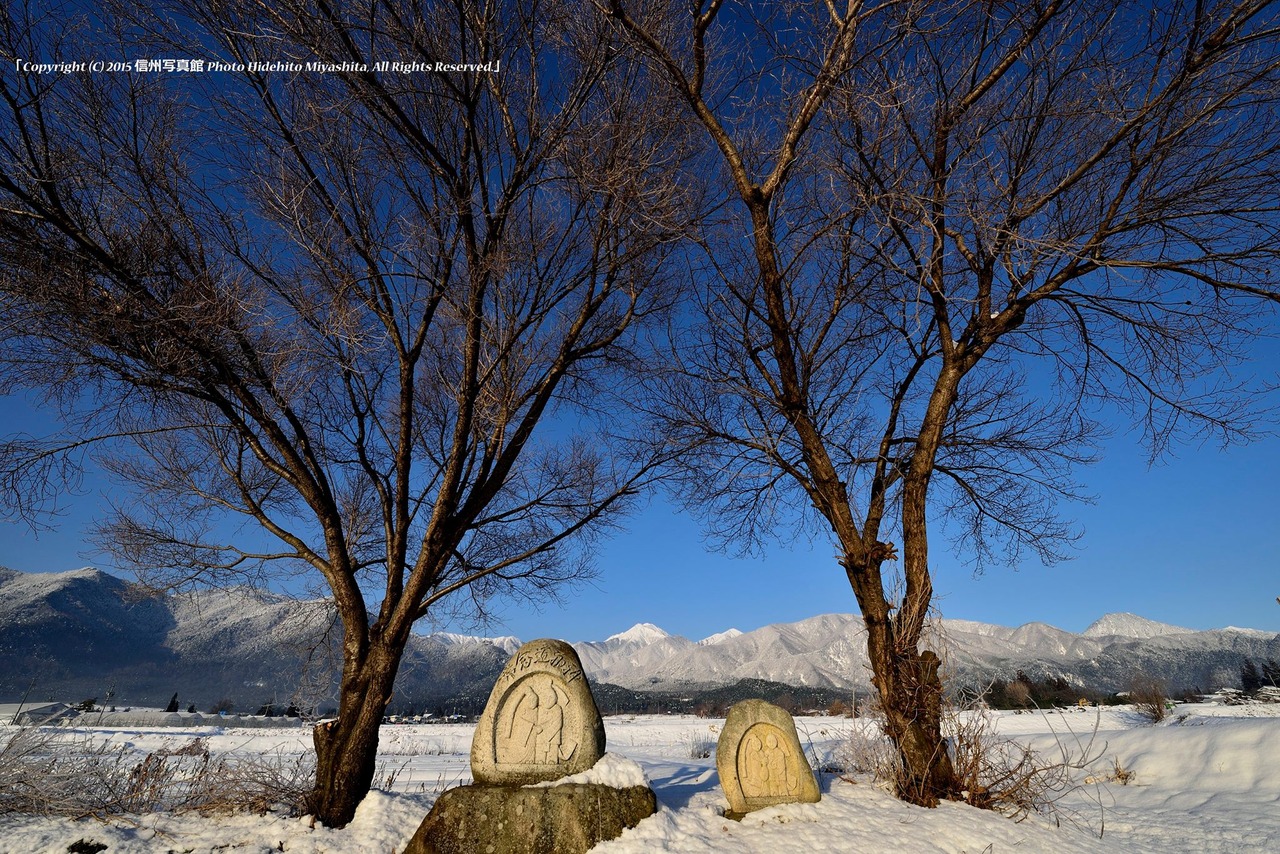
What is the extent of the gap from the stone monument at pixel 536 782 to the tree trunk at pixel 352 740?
95cm

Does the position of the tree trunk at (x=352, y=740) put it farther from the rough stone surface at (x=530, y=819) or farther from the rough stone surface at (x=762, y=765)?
the rough stone surface at (x=762, y=765)

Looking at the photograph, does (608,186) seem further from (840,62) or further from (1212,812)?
(1212,812)

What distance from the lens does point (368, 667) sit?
5.89 metres

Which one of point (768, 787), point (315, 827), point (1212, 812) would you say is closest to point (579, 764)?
point (768, 787)

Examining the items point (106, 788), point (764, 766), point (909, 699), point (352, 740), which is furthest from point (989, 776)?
point (106, 788)

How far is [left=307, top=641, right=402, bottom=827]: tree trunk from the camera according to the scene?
541 cm

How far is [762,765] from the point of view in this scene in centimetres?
546

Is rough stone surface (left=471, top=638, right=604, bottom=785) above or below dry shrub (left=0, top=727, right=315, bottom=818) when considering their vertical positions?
above

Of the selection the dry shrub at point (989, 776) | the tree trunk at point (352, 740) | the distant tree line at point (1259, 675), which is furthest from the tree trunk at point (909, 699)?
the distant tree line at point (1259, 675)

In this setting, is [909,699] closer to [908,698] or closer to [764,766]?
[908,698]

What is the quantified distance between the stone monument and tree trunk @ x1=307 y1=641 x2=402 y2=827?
3.13 feet

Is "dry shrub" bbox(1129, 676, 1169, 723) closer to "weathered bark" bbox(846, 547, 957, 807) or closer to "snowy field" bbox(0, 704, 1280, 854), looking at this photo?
"snowy field" bbox(0, 704, 1280, 854)

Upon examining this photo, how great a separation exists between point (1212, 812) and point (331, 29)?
450 inches

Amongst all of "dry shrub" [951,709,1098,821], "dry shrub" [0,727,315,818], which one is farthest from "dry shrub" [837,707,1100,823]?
"dry shrub" [0,727,315,818]
